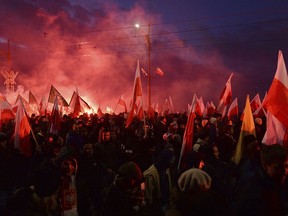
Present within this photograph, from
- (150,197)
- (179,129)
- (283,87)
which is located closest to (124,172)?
(150,197)

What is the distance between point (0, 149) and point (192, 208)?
15.2 feet

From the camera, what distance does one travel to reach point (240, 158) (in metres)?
6.44

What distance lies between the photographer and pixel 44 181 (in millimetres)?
3451

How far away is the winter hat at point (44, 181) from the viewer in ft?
11.3

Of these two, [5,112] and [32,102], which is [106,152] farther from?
[32,102]

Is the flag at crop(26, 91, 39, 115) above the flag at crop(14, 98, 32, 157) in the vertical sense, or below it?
above

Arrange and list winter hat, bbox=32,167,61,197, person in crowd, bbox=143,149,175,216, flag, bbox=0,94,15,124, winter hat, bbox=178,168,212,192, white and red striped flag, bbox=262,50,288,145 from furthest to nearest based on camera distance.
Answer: flag, bbox=0,94,15,124 → white and red striped flag, bbox=262,50,288,145 → person in crowd, bbox=143,149,175,216 → winter hat, bbox=32,167,61,197 → winter hat, bbox=178,168,212,192

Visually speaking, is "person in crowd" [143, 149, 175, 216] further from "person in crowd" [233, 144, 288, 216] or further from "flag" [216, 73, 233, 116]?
"flag" [216, 73, 233, 116]

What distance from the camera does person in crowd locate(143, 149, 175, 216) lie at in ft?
16.4

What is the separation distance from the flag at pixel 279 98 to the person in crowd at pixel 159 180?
2.02 metres

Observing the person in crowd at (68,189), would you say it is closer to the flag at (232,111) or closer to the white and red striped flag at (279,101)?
the white and red striped flag at (279,101)

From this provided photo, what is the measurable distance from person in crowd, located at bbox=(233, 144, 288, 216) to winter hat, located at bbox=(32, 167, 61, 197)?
172 centimetres

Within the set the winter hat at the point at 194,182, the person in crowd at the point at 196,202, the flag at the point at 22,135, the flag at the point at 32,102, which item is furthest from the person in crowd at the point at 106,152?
the flag at the point at 32,102

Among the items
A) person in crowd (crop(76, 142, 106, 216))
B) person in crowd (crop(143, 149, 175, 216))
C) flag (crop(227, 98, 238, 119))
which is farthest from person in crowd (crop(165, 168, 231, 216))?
flag (crop(227, 98, 238, 119))
